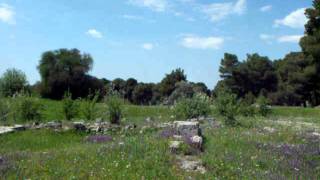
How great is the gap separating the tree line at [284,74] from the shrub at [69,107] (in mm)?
33569

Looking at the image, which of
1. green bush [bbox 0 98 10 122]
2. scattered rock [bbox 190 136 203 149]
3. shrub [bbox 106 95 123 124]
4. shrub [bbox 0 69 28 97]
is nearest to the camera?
scattered rock [bbox 190 136 203 149]

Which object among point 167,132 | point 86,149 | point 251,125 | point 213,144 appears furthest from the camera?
point 251,125

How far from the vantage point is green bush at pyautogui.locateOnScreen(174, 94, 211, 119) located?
24625mm

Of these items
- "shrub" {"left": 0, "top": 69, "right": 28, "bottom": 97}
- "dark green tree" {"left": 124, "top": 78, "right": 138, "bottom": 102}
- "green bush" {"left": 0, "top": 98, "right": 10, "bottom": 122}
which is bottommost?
"green bush" {"left": 0, "top": 98, "right": 10, "bottom": 122}

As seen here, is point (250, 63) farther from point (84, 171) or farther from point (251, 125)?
point (84, 171)

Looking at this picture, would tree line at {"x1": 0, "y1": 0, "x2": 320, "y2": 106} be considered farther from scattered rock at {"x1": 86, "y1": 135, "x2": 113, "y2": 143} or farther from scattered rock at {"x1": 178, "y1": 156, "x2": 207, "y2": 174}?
scattered rock at {"x1": 178, "y1": 156, "x2": 207, "y2": 174}

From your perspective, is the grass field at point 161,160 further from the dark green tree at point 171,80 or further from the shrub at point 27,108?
the dark green tree at point 171,80

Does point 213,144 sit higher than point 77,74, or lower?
lower

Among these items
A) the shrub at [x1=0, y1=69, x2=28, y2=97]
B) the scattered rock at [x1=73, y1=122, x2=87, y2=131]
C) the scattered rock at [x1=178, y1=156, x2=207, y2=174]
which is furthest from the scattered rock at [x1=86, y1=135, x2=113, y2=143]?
the shrub at [x1=0, y1=69, x2=28, y2=97]

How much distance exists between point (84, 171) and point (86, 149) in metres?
2.55

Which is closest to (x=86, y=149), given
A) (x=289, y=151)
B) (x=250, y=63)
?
(x=289, y=151)

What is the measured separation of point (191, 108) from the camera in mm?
24875

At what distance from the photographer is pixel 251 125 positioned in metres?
20.0

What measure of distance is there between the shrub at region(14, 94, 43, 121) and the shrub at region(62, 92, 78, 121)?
140 cm
